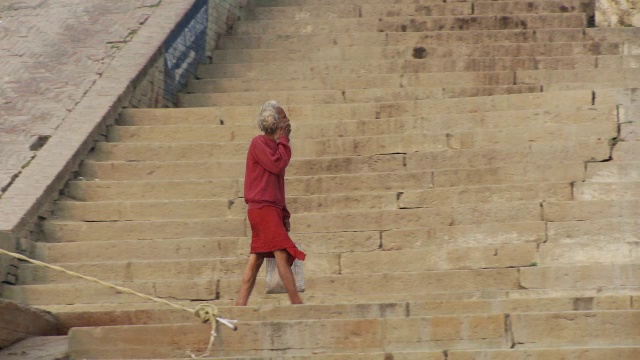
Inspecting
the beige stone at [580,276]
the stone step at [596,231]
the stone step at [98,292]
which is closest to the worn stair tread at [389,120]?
the stone step at [596,231]

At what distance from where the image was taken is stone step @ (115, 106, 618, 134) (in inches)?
460

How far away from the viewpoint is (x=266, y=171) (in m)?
9.19

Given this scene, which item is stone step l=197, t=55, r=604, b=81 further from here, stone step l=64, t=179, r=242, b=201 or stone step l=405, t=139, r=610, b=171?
stone step l=64, t=179, r=242, b=201

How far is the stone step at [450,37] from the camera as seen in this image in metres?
14.3

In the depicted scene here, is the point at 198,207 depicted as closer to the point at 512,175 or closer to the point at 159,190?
the point at 159,190

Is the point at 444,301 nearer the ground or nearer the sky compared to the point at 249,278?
nearer the ground

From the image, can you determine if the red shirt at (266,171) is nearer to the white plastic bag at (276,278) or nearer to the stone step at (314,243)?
the white plastic bag at (276,278)

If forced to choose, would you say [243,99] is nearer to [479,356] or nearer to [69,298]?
[69,298]

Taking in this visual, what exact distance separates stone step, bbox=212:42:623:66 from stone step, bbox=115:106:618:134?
1.90 m

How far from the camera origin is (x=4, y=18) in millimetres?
14727

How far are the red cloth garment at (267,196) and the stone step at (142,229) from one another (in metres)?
1.53

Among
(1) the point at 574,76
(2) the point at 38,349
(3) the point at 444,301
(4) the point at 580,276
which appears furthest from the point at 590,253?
(2) the point at 38,349

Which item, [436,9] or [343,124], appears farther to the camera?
[436,9]

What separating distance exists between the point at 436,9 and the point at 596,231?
216 inches
